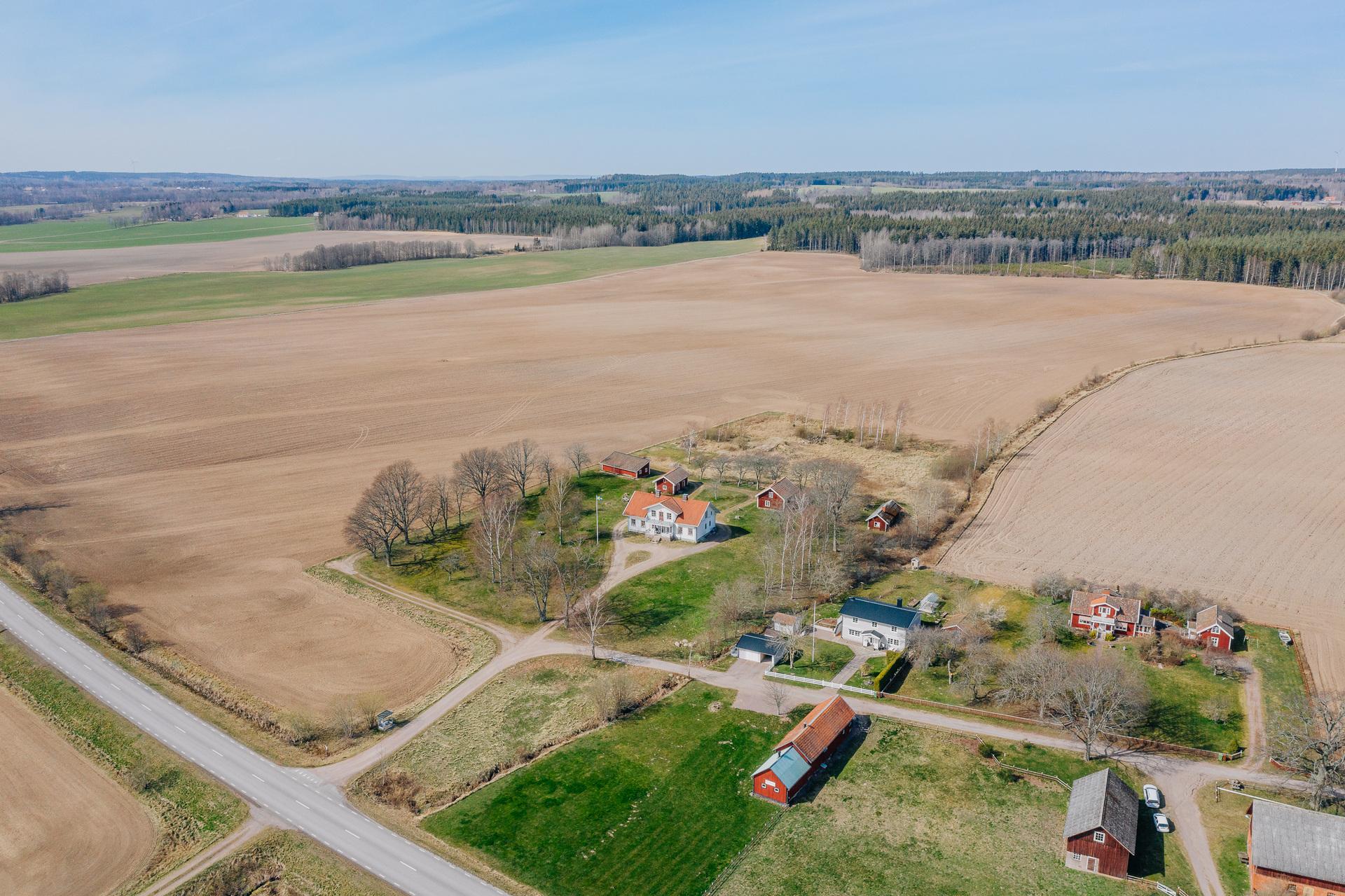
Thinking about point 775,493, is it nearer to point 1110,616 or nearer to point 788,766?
point 1110,616

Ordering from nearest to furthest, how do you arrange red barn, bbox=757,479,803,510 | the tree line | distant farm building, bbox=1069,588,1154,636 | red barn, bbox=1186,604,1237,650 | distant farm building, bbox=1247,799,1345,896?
distant farm building, bbox=1247,799,1345,896 → red barn, bbox=1186,604,1237,650 → distant farm building, bbox=1069,588,1154,636 → red barn, bbox=757,479,803,510 → the tree line

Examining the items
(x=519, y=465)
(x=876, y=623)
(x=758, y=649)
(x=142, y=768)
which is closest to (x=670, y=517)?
(x=519, y=465)

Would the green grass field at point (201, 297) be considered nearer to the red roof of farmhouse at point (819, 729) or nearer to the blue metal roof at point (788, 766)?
the red roof of farmhouse at point (819, 729)

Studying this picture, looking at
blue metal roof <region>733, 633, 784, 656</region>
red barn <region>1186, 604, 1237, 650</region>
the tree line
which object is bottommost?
blue metal roof <region>733, 633, 784, 656</region>

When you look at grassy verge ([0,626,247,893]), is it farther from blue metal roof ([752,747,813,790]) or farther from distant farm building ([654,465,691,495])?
distant farm building ([654,465,691,495])

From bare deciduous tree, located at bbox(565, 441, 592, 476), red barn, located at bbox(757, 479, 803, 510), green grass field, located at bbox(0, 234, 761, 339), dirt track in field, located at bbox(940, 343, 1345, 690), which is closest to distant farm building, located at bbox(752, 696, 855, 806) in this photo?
dirt track in field, located at bbox(940, 343, 1345, 690)

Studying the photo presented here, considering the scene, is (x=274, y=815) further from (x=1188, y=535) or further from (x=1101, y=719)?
(x=1188, y=535)

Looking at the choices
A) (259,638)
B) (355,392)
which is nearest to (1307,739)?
(259,638)
